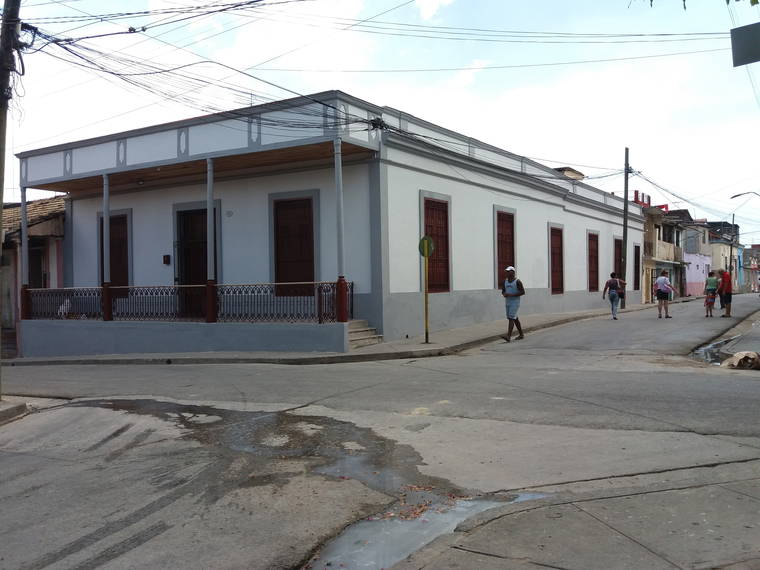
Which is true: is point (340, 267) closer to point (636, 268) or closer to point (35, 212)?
point (35, 212)

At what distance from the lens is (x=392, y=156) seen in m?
Result: 16.5

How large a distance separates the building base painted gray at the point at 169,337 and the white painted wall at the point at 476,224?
8.21 feet

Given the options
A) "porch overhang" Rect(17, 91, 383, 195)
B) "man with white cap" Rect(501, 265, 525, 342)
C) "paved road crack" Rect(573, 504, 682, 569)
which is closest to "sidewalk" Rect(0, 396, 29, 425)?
"paved road crack" Rect(573, 504, 682, 569)

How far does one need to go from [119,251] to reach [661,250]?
36790 mm

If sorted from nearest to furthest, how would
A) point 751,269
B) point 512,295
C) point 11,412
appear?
point 11,412 < point 512,295 < point 751,269

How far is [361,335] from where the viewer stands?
15.7 metres

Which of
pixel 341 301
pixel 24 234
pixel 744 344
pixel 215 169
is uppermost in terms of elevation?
pixel 215 169

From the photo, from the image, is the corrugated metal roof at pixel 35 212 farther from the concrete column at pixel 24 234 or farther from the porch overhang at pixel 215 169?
the concrete column at pixel 24 234

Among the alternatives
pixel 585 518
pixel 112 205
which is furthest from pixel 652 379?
pixel 112 205

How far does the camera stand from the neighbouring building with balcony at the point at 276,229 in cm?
1591

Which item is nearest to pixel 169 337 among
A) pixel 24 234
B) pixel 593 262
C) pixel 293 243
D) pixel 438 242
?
pixel 293 243

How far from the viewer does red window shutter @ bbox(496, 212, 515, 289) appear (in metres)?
21.5

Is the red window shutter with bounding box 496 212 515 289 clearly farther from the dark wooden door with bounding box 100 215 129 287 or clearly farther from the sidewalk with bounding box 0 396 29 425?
the sidewalk with bounding box 0 396 29 425

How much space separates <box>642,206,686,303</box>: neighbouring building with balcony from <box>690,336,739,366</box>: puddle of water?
84.7 feet
